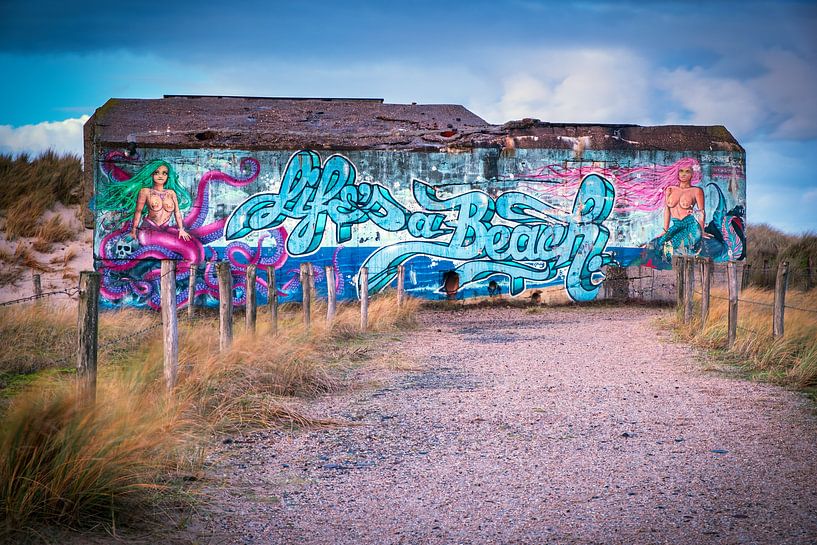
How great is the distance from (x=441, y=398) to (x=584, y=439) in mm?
1974

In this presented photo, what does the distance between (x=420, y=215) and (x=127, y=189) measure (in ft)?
22.7

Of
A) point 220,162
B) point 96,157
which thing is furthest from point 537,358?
point 96,157

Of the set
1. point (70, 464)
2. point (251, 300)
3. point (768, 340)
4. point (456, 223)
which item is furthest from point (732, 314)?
point (456, 223)

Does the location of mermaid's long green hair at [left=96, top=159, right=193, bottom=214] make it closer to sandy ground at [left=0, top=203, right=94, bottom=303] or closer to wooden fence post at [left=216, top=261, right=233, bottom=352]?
sandy ground at [left=0, top=203, right=94, bottom=303]

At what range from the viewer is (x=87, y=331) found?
536 centimetres

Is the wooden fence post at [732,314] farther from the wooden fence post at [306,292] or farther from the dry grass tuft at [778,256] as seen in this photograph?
the wooden fence post at [306,292]

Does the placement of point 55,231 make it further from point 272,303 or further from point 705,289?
point 705,289

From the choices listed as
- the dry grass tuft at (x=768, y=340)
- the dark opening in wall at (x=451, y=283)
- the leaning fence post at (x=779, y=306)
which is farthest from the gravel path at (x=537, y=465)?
the dark opening in wall at (x=451, y=283)

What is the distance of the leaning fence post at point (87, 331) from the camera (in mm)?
5254

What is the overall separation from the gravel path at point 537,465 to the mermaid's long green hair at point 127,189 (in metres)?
11.3

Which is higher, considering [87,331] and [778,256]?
[778,256]

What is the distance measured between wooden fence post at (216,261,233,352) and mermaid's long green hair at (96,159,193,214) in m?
Answer: 10.8

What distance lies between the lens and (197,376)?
22.7ft

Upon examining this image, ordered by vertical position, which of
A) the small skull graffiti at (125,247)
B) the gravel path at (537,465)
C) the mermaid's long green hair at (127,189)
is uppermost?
the mermaid's long green hair at (127,189)
